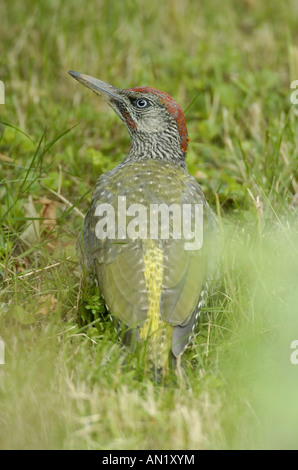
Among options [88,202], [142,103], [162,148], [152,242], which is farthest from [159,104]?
[152,242]

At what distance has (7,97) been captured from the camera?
5.77 m

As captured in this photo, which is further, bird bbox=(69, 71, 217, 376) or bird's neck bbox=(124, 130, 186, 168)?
bird's neck bbox=(124, 130, 186, 168)

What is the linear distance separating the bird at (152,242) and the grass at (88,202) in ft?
0.49

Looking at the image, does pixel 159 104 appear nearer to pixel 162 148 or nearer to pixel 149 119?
pixel 149 119

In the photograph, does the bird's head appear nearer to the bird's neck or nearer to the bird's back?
the bird's neck

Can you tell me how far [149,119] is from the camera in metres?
4.64

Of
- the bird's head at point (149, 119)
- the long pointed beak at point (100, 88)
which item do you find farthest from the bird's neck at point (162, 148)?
the long pointed beak at point (100, 88)

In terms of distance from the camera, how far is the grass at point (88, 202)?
314cm

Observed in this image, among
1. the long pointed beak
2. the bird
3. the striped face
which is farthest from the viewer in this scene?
the long pointed beak

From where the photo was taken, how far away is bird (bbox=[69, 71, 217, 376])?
3.53 m

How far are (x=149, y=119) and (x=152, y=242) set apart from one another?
3.75 feet

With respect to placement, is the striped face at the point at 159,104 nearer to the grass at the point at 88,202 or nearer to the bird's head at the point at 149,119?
the bird's head at the point at 149,119

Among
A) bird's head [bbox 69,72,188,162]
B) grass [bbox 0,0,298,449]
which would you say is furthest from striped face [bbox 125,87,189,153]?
grass [bbox 0,0,298,449]

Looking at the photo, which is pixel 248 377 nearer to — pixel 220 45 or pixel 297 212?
pixel 297 212
